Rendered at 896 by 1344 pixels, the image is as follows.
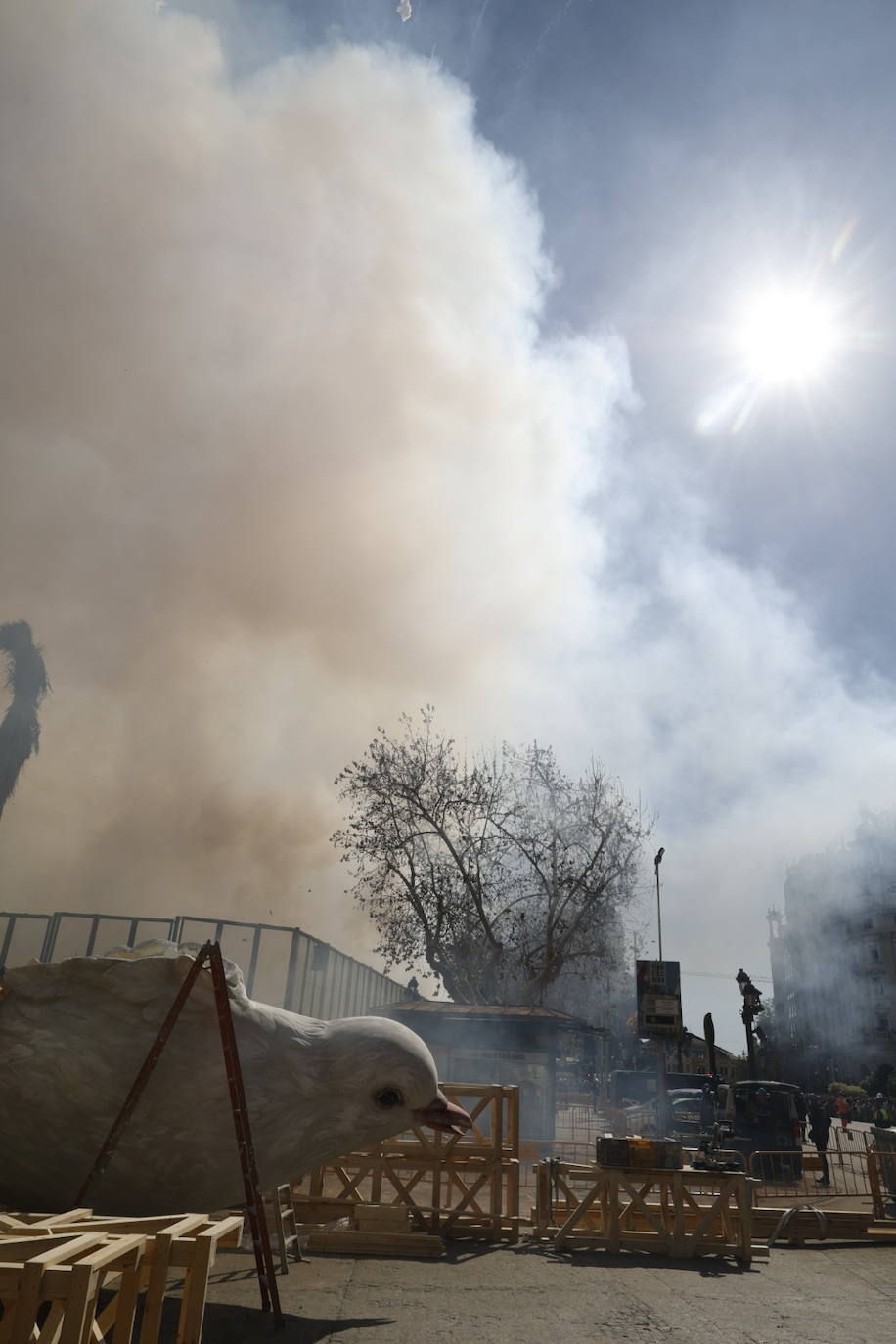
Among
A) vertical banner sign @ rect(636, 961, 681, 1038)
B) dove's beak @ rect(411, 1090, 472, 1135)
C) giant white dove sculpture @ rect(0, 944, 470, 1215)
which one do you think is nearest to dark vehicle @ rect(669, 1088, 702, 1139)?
vertical banner sign @ rect(636, 961, 681, 1038)

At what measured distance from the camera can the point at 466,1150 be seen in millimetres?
9789

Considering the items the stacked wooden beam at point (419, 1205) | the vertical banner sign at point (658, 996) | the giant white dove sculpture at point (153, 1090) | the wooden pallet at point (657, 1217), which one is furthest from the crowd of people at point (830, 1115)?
the giant white dove sculpture at point (153, 1090)

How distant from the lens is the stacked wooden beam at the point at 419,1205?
8.59m

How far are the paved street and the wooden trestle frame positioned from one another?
1.69ft

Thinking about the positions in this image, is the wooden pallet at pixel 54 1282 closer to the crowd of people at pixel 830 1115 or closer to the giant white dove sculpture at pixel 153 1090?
the giant white dove sculpture at pixel 153 1090

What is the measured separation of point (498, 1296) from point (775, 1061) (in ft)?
135

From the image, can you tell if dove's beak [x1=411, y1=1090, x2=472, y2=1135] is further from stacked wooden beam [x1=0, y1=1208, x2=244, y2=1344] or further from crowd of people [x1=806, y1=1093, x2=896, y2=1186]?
crowd of people [x1=806, y1=1093, x2=896, y2=1186]

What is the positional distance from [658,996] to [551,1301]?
13.9 m

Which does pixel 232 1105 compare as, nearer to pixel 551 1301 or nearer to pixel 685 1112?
pixel 551 1301

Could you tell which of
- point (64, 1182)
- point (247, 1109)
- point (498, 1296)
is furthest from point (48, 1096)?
point (498, 1296)

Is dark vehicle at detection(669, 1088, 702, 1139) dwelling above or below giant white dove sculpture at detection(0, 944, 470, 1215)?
below

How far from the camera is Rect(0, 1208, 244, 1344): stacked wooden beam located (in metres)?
2.70

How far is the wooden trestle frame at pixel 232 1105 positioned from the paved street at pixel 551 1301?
1.69 feet

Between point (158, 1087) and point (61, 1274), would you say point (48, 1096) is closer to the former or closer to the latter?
point (158, 1087)
